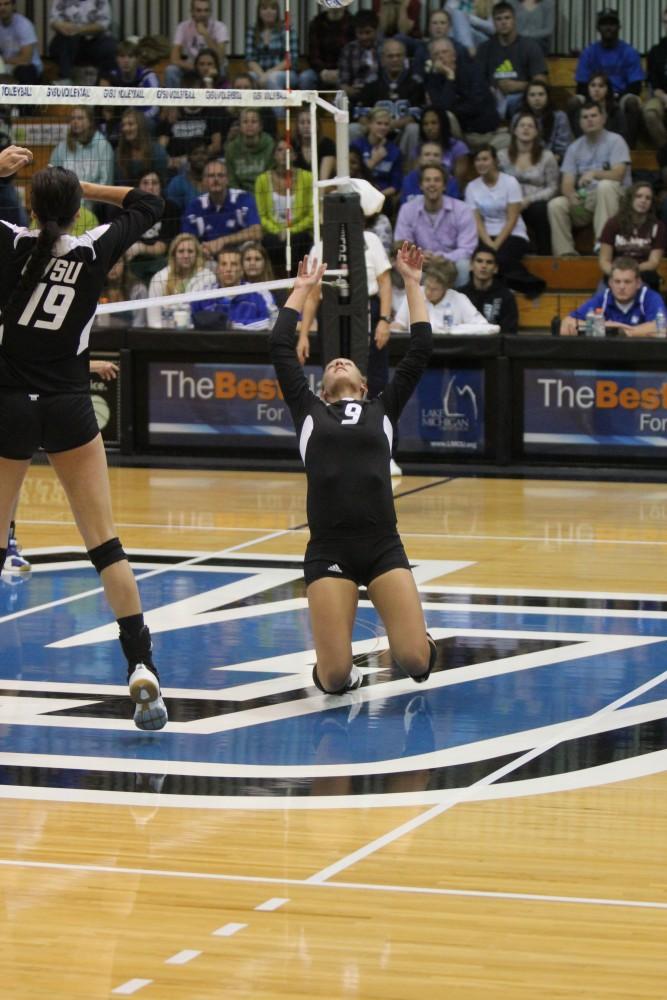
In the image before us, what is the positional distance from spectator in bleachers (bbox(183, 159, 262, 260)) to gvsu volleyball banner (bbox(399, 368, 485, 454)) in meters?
2.13

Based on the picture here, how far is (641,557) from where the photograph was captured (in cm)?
1112

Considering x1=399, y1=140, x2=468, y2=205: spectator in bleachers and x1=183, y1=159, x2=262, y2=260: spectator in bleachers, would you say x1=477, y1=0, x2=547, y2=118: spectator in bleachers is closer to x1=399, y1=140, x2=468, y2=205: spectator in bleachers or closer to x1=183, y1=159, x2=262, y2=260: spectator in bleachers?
x1=399, y1=140, x2=468, y2=205: spectator in bleachers

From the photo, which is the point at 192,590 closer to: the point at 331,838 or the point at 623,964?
the point at 331,838

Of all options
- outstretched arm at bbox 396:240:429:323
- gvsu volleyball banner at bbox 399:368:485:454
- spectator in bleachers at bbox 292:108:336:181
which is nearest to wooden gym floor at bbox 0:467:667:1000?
outstretched arm at bbox 396:240:429:323

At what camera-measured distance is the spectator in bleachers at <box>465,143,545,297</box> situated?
17250 mm

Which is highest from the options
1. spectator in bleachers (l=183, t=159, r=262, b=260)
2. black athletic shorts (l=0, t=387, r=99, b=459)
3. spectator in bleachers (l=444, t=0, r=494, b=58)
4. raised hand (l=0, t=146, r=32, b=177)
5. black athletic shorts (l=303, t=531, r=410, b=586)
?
spectator in bleachers (l=444, t=0, r=494, b=58)

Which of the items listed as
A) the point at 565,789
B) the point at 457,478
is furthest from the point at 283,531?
the point at 565,789

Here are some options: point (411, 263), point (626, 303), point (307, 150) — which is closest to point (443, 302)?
point (626, 303)

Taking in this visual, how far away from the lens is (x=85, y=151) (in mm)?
14961

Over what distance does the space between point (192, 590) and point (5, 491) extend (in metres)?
3.27

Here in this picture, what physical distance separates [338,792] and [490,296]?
393 inches

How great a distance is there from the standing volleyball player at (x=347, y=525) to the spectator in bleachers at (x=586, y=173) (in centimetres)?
1005

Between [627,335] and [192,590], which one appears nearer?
[192,590]

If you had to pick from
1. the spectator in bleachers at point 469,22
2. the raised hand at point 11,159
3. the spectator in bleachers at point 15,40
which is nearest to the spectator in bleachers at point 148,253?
the spectator in bleachers at point 469,22
